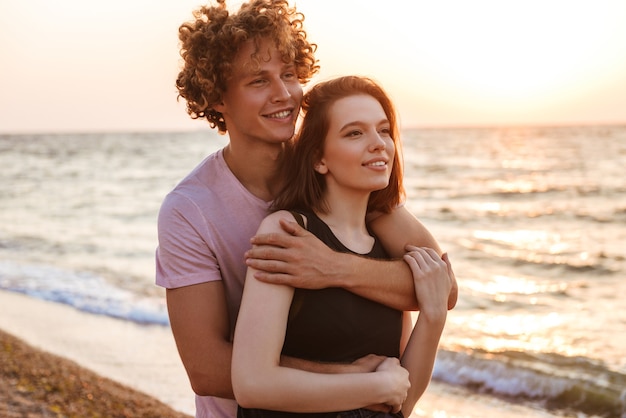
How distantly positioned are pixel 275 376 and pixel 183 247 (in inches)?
26.6

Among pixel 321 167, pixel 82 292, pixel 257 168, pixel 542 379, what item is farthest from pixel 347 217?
pixel 82 292

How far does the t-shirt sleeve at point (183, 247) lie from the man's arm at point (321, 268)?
29 cm

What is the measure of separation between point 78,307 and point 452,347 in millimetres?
4703

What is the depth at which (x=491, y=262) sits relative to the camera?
1362 centimetres

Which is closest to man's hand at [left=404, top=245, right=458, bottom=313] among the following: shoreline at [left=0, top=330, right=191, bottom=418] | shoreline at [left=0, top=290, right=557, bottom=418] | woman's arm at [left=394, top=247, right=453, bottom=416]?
woman's arm at [left=394, top=247, right=453, bottom=416]

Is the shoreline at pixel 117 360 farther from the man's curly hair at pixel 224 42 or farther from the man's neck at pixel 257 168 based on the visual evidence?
the man's curly hair at pixel 224 42

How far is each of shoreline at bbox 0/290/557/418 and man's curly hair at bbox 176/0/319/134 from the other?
11.5 ft

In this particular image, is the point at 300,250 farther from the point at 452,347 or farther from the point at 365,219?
the point at 452,347

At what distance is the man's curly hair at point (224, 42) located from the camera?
121 inches

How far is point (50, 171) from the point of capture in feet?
116

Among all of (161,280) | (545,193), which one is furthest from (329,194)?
(545,193)

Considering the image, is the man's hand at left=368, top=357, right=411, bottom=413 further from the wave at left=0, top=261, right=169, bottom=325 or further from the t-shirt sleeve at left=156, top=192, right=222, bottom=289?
the wave at left=0, top=261, right=169, bottom=325

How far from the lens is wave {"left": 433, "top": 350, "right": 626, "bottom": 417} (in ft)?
22.7

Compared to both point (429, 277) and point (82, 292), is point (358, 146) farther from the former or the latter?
point (82, 292)
